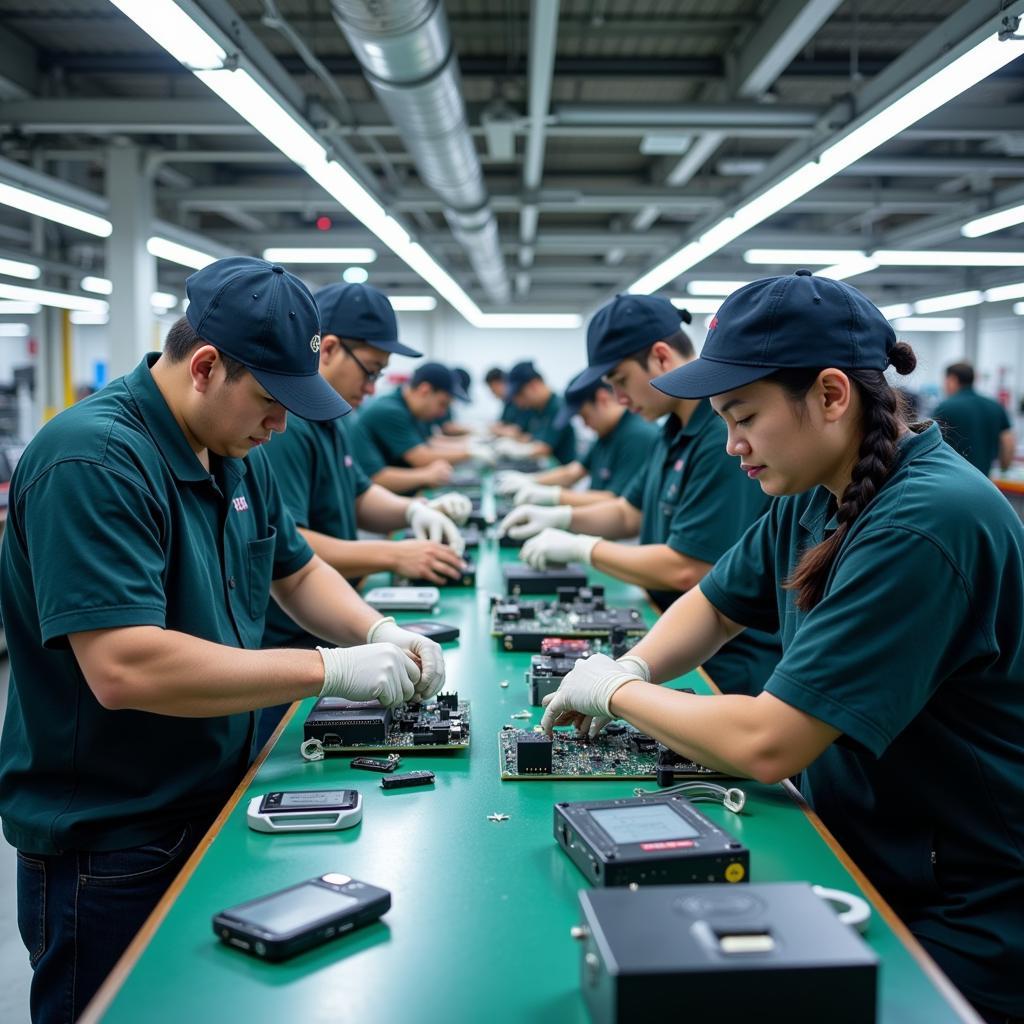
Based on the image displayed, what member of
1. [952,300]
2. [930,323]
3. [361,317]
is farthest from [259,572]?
[930,323]

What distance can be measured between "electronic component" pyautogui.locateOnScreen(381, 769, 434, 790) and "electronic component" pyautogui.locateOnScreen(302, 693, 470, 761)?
0.13 metres

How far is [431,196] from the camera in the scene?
24.0 ft

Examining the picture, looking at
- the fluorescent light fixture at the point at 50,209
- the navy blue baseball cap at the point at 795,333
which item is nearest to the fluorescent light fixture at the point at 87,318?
the fluorescent light fixture at the point at 50,209

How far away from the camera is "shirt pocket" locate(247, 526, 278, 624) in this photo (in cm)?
185

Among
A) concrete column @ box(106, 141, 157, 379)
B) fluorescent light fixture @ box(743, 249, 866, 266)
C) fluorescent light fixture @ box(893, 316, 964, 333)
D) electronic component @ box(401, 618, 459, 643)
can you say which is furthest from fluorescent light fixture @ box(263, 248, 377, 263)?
fluorescent light fixture @ box(893, 316, 964, 333)

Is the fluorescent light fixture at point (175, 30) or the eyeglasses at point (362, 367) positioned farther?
the eyeglasses at point (362, 367)

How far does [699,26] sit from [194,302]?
504 cm

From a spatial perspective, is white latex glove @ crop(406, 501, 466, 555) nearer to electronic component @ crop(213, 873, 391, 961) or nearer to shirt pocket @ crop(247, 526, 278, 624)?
shirt pocket @ crop(247, 526, 278, 624)

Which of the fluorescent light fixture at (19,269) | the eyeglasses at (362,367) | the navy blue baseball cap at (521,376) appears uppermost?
the fluorescent light fixture at (19,269)

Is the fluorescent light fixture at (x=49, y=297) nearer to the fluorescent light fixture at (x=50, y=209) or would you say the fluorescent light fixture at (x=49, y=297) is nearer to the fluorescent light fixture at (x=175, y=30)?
the fluorescent light fixture at (x=50, y=209)

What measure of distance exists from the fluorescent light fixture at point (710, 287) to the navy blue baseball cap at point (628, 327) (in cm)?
775

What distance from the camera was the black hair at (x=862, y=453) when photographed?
4.42 feet

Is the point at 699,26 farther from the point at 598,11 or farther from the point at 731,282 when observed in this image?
the point at 731,282

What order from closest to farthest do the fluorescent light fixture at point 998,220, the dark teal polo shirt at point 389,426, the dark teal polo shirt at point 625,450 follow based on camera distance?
the dark teal polo shirt at point 625,450 → the fluorescent light fixture at point 998,220 → the dark teal polo shirt at point 389,426
